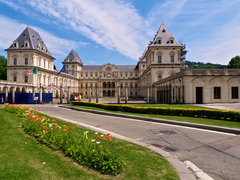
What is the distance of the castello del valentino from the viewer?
2350 cm

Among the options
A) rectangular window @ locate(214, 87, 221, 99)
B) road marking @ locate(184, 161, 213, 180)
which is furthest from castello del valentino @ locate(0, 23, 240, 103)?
road marking @ locate(184, 161, 213, 180)

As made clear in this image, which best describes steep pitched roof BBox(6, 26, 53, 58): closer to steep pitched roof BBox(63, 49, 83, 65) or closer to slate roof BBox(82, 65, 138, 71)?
steep pitched roof BBox(63, 49, 83, 65)

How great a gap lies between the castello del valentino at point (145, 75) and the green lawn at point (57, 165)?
1881 cm

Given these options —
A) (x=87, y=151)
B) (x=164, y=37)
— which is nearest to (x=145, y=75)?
(x=164, y=37)

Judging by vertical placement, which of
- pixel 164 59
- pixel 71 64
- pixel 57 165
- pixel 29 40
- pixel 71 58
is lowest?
pixel 57 165

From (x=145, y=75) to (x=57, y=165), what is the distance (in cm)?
5744

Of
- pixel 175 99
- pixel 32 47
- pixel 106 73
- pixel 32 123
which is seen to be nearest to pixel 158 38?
pixel 175 99

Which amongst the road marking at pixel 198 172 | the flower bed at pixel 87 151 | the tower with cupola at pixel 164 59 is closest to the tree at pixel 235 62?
the tower with cupola at pixel 164 59

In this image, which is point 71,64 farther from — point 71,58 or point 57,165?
point 57,165

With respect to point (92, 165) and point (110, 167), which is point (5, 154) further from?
point (110, 167)

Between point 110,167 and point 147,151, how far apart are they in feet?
6.15

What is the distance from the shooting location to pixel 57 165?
396 cm

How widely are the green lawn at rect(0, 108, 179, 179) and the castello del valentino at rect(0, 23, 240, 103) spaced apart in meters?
18.8

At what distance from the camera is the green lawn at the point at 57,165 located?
346 cm
